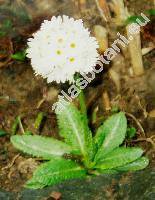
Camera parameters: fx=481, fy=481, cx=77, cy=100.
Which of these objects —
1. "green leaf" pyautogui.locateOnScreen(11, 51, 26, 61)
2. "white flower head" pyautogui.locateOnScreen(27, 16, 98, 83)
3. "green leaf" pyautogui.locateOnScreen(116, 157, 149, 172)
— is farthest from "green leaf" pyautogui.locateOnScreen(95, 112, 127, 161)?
"green leaf" pyautogui.locateOnScreen(11, 51, 26, 61)

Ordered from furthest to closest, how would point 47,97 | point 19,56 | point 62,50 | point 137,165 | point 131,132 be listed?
point 19,56
point 47,97
point 131,132
point 137,165
point 62,50

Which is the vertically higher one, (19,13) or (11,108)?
(19,13)

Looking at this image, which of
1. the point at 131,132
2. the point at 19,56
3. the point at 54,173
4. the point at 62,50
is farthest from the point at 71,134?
the point at 19,56

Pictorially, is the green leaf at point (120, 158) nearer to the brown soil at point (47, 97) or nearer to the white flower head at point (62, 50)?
the brown soil at point (47, 97)

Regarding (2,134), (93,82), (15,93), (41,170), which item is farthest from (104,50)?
(41,170)

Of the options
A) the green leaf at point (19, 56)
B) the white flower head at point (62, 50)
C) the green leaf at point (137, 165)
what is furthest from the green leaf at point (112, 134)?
the green leaf at point (19, 56)

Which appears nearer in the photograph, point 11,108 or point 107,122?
point 107,122

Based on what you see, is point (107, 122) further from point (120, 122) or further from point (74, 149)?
point (74, 149)

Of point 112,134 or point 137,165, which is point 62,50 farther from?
point 137,165
